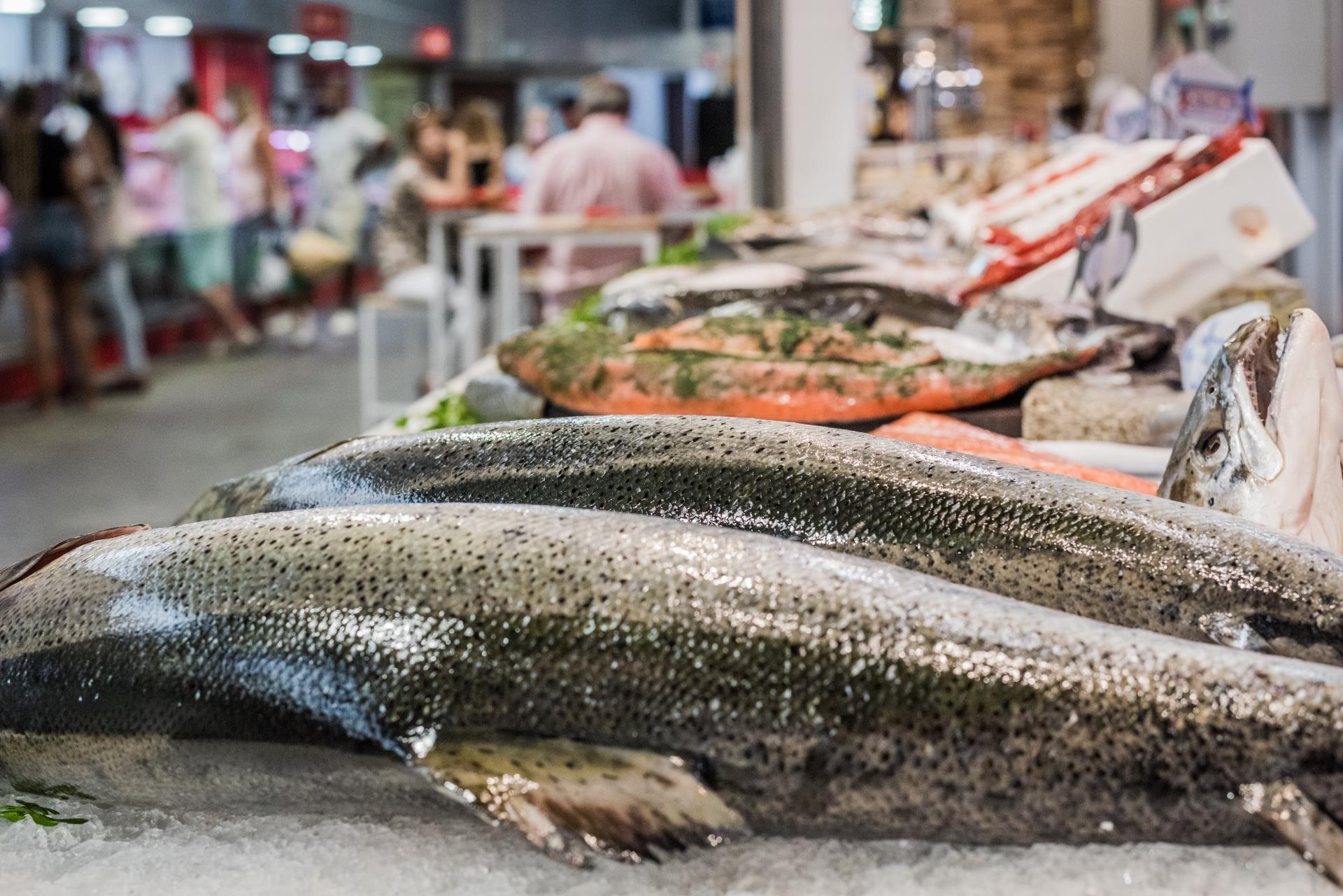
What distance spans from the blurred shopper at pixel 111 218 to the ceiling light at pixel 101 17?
3331 mm

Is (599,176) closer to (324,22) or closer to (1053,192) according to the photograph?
(1053,192)

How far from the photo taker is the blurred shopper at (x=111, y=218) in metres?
10.5

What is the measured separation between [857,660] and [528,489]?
0.49 m

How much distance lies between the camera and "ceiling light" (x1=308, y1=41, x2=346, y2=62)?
20.8 m

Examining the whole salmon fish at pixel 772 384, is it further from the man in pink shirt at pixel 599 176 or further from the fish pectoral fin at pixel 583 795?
the man in pink shirt at pixel 599 176

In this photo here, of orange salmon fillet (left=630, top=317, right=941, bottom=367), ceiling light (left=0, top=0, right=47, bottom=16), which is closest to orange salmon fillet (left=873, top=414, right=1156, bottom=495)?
orange salmon fillet (left=630, top=317, right=941, bottom=367)

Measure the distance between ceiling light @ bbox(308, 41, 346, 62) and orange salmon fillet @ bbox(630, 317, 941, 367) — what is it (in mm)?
19413

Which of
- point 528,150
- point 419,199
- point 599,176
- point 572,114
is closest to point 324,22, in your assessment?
point 528,150

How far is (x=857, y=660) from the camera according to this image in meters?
1.03

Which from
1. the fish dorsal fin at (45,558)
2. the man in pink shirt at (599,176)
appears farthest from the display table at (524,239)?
the fish dorsal fin at (45,558)

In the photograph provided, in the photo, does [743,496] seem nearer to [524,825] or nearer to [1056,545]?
[1056,545]

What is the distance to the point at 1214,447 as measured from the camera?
56.9 inches

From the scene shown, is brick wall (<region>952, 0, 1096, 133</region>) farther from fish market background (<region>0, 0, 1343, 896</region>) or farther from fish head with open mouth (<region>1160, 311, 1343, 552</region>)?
fish head with open mouth (<region>1160, 311, 1343, 552</region>)

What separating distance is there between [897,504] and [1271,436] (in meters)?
0.42
